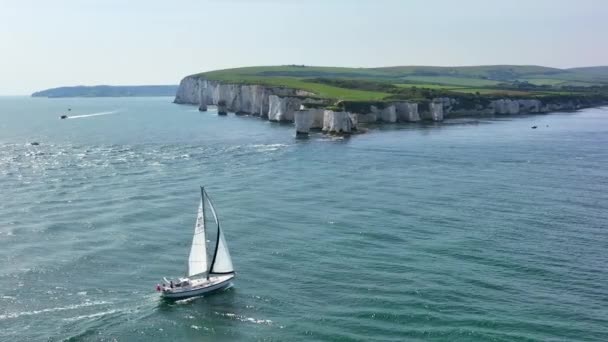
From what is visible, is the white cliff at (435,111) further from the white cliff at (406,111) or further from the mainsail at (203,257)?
the mainsail at (203,257)

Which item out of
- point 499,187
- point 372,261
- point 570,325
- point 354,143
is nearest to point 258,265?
point 372,261

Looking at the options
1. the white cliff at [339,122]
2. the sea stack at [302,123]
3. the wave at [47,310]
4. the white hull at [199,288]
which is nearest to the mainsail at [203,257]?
the white hull at [199,288]

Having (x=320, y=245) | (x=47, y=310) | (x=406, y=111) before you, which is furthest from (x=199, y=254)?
(x=406, y=111)

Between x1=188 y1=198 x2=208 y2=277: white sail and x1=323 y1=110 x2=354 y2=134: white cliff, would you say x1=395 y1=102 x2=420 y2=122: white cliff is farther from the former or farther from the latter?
x1=188 y1=198 x2=208 y2=277: white sail

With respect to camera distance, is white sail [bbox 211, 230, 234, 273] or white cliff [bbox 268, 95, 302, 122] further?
white cliff [bbox 268, 95, 302, 122]

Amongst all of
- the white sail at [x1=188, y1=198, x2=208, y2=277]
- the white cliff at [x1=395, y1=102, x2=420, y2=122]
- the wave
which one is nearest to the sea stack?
the white cliff at [x1=395, y1=102, x2=420, y2=122]

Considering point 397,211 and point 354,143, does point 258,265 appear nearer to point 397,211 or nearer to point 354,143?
point 397,211
